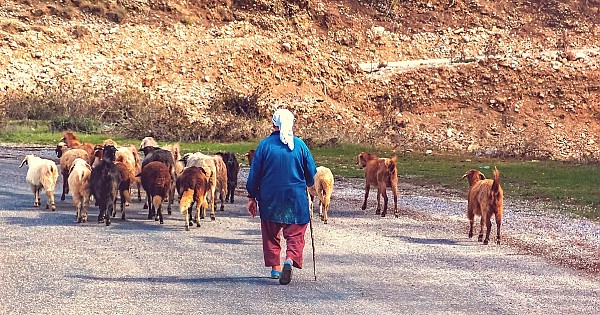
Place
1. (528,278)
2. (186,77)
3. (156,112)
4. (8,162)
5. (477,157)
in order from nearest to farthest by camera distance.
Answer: (528,278) → (8,162) → (477,157) → (156,112) → (186,77)

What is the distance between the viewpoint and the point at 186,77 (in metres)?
48.5

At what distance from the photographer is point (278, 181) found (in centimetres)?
1112

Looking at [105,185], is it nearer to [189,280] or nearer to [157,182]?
[157,182]

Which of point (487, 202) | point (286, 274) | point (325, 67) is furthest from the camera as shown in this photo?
point (325, 67)

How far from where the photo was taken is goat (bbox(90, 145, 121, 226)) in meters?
15.9

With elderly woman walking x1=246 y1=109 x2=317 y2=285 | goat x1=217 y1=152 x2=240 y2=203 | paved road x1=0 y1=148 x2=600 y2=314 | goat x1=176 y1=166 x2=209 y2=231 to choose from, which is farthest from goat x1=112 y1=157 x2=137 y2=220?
elderly woman walking x1=246 y1=109 x2=317 y2=285

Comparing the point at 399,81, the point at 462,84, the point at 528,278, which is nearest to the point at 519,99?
the point at 462,84

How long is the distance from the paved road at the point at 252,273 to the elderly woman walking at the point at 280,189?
0.39 m

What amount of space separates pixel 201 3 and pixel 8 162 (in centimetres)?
3320

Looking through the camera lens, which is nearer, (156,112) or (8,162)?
(8,162)

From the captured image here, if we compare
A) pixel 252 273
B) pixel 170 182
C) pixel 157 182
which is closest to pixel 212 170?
pixel 170 182

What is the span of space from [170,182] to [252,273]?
5.41 metres

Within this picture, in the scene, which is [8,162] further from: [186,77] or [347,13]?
[347,13]

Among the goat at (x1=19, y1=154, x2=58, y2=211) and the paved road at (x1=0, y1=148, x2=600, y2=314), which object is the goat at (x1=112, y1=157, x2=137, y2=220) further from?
the goat at (x1=19, y1=154, x2=58, y2=211)
